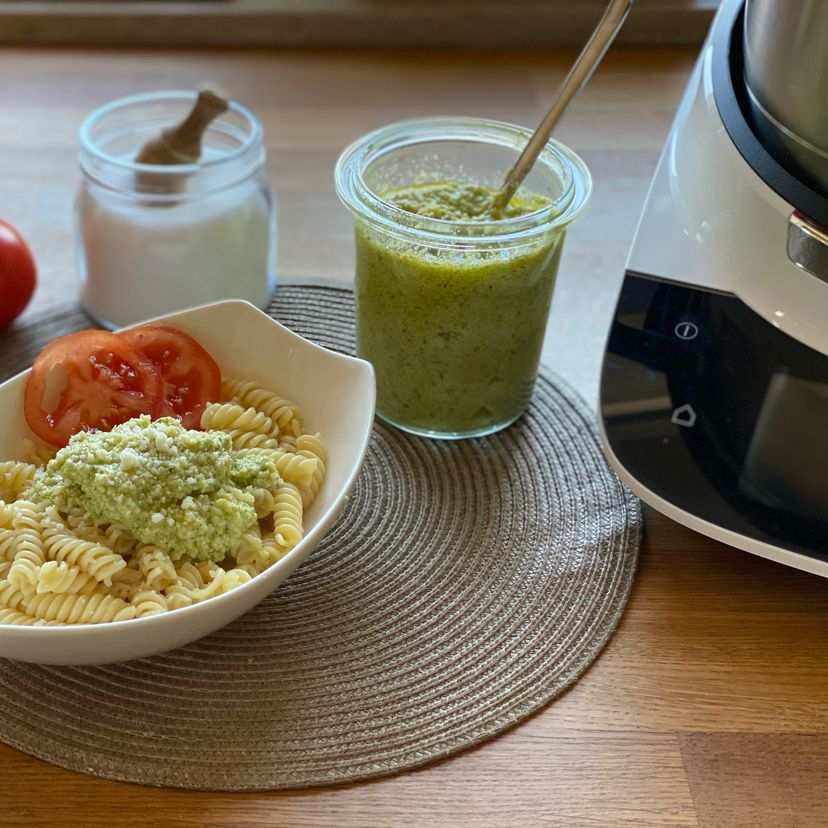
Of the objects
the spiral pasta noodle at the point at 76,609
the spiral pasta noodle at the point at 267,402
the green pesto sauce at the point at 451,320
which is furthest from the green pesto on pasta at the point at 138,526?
the green pesto sauce at the point at 451,320

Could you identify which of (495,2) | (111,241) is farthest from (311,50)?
(111,241)

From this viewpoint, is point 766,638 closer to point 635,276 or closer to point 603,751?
point 603,751

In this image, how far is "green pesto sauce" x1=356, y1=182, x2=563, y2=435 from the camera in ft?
3.74

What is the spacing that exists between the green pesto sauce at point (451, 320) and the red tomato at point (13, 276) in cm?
47

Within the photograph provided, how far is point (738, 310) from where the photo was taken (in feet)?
3.36

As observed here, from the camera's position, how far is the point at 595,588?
1077mm

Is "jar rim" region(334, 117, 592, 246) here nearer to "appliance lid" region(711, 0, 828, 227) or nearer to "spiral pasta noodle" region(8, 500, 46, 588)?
"appliance lid" region(711, 0, 828, 227)

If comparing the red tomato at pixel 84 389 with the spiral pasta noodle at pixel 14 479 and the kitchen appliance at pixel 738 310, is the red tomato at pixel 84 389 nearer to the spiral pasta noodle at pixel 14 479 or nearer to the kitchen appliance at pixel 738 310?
the spiral pasta noodle at pixel 14 479

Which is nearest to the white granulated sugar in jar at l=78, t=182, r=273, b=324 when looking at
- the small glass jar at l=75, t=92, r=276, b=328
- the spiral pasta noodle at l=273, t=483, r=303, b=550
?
the small glass jar at l=75, t=92, r=276, b=328

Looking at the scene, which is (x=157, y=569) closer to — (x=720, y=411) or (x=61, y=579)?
(x=61, y=579)

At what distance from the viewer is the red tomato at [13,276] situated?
1357mm

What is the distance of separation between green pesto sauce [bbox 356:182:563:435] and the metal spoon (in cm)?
4

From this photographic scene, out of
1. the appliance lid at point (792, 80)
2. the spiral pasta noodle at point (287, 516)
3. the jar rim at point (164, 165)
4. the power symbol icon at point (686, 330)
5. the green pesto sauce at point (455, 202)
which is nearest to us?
the appliance lid at point (792, 80)

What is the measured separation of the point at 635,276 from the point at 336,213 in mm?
701
